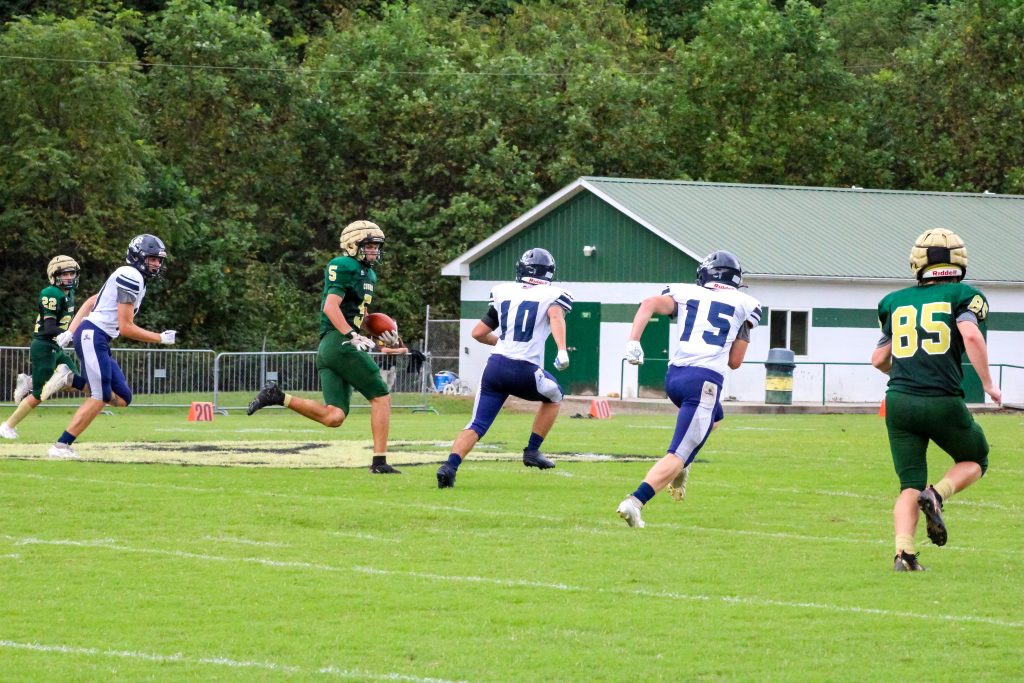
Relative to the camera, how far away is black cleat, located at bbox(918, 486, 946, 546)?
31.8ft

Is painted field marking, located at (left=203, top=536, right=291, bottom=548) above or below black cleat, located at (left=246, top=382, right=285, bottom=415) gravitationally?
below

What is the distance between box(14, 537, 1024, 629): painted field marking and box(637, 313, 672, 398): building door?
28334 millimetres

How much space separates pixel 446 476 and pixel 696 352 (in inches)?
114

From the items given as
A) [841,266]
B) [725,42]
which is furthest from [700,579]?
[725,42]

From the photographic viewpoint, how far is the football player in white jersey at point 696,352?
11328 millimetres

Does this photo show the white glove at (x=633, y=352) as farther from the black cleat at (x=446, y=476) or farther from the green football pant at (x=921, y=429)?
the black cleat at (x=446, y=476)

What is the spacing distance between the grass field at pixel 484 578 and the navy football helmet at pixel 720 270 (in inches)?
69.1

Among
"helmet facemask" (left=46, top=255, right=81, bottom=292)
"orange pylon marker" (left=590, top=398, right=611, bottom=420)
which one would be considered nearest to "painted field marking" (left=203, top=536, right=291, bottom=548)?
"helmet facemask" (left=46, top=255, right=81, bottom=292)

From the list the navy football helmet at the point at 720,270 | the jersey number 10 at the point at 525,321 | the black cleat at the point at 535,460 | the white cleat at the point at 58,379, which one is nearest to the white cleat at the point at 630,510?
the navy football helmet at the point at 720,270

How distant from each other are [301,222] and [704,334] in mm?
40175

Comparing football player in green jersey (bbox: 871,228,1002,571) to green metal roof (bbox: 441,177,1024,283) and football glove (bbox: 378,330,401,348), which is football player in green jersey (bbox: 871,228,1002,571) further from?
green metal roof (bbox: 441,177,1024,283)

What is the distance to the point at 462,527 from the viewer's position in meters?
11.6

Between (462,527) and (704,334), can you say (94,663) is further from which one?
(704,334)

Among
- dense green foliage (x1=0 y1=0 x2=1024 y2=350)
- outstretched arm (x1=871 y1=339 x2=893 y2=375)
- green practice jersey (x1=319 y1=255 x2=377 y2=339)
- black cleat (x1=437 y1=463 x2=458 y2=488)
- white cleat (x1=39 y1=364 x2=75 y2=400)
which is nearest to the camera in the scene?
outstretched arm (x1=871 y1=339 x2=893 y2=375)
